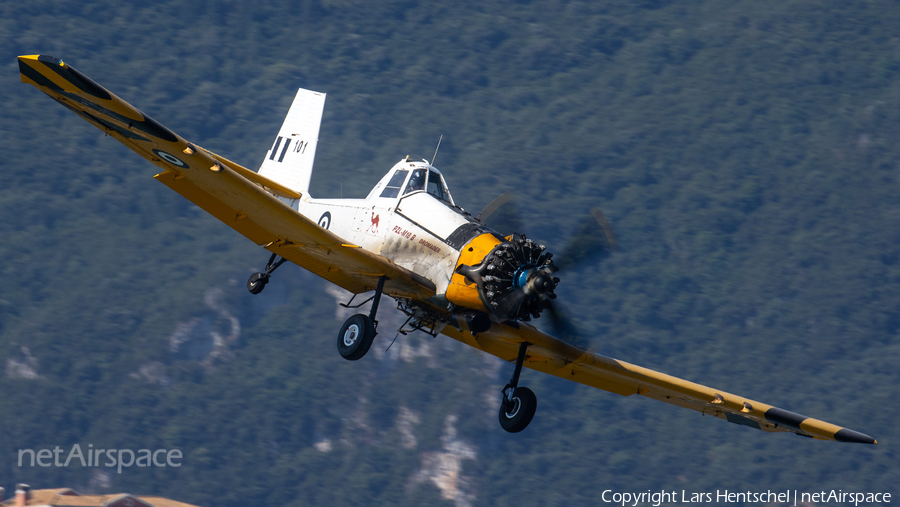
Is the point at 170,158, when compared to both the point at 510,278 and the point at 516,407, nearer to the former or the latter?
the point at 510,278

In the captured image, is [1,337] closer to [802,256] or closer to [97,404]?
[97,404]

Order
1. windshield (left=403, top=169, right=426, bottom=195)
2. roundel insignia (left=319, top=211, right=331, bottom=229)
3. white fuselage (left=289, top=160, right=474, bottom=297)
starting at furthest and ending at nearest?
roundel insignia (left=319, top=211, right=331, bottom=229)
windshield (left=403, top=169, right=426, bottom=195)
white fuselage (left=289, top=160, right=474, bottom=297)

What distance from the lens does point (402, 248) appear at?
1939 centimetres

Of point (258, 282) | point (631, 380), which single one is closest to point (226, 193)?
point (258, 282)

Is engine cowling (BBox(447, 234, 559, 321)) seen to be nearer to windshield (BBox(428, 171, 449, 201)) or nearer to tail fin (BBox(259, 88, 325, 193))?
windshield (BBox(428, 171, 449, 201))

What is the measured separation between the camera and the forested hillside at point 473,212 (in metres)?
73.5

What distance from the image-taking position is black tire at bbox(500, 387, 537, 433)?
19688 mm

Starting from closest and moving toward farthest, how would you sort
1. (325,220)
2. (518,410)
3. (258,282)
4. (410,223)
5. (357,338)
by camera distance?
1. (357,338)
2. (410,223)
3. (518,410)
4. (325,220)
5. (258,282)

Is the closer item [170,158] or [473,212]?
[170,158]

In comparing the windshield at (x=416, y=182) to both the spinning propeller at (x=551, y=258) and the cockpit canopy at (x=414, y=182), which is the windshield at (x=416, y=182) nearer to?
the cockpit canopy at (x=414, y=182)

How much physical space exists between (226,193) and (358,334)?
11.4 feet

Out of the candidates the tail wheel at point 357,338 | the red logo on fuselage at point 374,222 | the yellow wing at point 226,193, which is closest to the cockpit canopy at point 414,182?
the red logo on fuselage at point 374,222

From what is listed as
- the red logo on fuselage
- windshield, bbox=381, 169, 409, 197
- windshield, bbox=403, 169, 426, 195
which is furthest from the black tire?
windshield, bbox=381, 169, 409, 197

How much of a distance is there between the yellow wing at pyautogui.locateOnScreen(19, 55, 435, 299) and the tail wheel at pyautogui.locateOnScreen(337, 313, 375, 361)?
95cm
